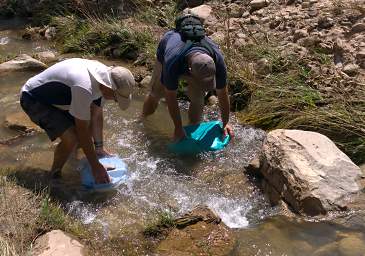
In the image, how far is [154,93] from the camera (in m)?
5.77

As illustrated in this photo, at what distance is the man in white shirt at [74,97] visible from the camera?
4086mm

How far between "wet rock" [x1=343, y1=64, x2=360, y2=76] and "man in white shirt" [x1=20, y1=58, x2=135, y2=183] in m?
2.81

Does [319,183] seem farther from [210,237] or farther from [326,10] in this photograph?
[326,10]

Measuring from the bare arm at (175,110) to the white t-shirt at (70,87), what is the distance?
0.69 m

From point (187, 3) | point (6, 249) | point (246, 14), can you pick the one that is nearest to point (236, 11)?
point (246, 14)

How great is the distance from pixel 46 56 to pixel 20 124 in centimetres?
241

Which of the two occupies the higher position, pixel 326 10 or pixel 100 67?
pixel 100 67

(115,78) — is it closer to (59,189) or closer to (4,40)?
(59,189)

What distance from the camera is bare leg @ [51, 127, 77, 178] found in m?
4.48

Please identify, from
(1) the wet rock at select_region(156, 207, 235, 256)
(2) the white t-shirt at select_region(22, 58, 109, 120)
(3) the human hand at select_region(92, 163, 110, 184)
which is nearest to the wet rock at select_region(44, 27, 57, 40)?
(2) the white t-shirt at select_region(22, 58, 109, 120)

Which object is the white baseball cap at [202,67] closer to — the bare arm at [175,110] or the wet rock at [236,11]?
the bare arm at [175,110]

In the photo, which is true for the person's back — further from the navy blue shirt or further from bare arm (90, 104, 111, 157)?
bare arm (90, 104, 111, 157)

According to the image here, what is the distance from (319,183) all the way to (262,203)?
542 mm

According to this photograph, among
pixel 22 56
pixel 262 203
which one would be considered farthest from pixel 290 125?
pixel 22 56
